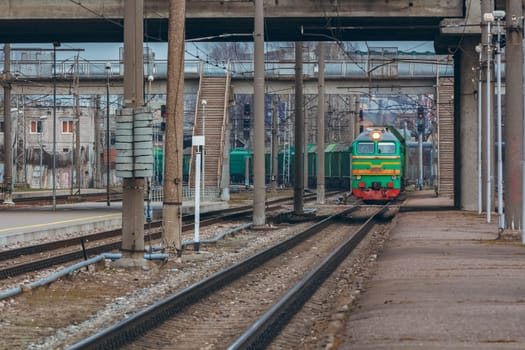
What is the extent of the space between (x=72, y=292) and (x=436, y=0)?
24152 mm

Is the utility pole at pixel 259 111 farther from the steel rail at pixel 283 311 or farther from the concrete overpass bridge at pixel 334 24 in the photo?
the steel rail at pixel 283 311

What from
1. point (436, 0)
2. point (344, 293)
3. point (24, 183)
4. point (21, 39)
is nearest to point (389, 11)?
point (436, 0)

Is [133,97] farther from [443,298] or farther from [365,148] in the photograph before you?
[365,148]

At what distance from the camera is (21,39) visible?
42.8 metres

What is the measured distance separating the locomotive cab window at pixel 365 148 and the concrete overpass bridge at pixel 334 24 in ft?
36.2

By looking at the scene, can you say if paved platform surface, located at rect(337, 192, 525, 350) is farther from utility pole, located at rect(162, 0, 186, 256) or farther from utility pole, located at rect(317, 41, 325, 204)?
utility pole, located at rect(317, 41, 325, 204)

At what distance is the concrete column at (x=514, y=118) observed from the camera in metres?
24.2

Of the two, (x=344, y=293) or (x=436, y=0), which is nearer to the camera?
(x=344, y=293)

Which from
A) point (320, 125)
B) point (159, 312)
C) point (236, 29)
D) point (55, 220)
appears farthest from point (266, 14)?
point (159, 312)

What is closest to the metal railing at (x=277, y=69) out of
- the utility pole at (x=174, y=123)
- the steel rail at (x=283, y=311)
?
the utility pole at (x=174, y=123)

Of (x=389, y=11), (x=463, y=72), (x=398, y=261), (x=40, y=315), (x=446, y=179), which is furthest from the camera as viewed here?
(x=446, y=179)

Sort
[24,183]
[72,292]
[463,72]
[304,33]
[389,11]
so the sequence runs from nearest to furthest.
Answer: [72,292] < [389,11] < [304,33] < [463,72] < [24,183]

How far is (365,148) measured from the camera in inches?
2100

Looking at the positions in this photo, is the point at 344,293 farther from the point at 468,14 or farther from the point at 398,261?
the point at 468,14
